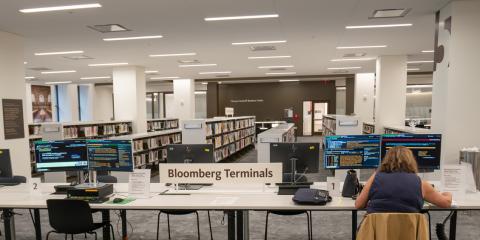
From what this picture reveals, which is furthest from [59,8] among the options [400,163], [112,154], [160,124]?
[160,124]

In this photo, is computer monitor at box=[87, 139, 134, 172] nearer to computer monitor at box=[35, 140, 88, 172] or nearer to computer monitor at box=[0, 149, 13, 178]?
computer monitor at box=[35, 140, 88, 172]

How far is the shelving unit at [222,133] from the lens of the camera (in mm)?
8586

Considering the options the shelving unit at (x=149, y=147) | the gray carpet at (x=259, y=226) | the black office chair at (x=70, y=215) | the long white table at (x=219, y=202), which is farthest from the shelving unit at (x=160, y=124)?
the black office chair at (x=70, y=215)

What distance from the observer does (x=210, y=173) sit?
3.29 meters

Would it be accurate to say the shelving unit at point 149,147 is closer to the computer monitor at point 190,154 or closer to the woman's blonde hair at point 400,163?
the computer monitor at point 190,154

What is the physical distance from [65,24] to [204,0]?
280 cm

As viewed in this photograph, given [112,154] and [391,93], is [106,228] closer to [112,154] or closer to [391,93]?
[112,154]

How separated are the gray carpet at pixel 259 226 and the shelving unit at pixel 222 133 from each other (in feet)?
12.2

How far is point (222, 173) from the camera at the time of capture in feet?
10.7

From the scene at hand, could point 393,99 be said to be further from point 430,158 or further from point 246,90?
point 246,90

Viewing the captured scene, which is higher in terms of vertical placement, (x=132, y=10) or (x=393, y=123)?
(x=132, y=10)

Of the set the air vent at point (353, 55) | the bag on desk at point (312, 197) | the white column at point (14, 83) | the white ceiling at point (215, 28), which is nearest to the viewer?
the bag on desk at point (312, 197)

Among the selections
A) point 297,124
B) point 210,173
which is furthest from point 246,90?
point 210,173

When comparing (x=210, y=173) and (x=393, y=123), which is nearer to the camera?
(x=210, y=173)
